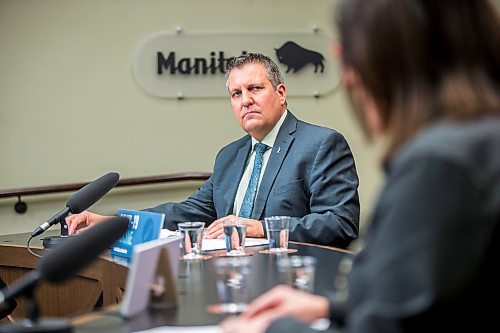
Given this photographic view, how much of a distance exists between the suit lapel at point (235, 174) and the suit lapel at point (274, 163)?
0.58 ft

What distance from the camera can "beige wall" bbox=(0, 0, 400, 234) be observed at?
14.2 feet

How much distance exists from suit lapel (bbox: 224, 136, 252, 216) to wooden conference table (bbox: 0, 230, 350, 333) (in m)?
0.62

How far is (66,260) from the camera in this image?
1190 millimetres

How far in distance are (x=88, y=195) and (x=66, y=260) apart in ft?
3.92

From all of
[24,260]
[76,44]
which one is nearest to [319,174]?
[24,260]

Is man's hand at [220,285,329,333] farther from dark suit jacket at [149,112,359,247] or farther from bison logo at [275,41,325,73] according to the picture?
bison logo at [275,41,325,73]

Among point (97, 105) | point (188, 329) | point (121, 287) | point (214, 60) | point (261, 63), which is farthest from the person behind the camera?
point (214, 60)

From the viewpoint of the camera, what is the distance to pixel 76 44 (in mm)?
4391

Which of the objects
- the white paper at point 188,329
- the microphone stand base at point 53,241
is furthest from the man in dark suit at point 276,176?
the white paper at point 188,329

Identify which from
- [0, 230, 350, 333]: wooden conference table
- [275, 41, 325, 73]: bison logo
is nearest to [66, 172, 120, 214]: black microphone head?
[0, 230, 350, 333]: wooden conference table

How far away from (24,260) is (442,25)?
2236 mm

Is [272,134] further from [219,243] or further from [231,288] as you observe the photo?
[231,288]

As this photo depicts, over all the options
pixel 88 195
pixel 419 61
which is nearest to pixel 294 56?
pixel 88 195

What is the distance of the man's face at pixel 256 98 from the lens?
3029 millimetres
